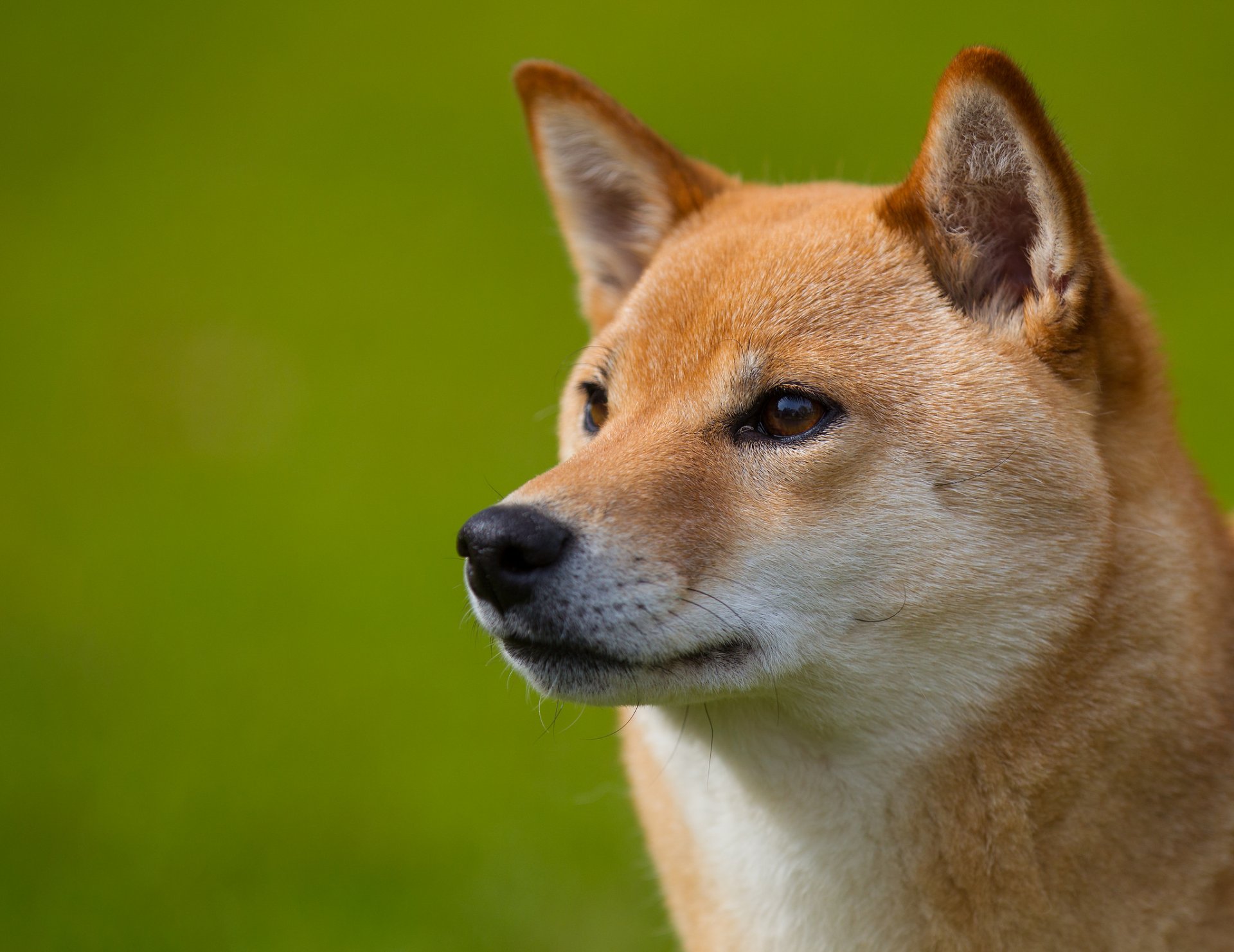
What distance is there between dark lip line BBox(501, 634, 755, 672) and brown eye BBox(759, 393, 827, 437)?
48cm

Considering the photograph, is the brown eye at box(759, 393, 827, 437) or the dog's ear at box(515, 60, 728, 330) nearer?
the brown eye at box(759, 393, 827, 437)

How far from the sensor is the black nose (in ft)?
8.20

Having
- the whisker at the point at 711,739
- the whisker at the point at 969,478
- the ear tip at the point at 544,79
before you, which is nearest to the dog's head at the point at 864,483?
the whisker at the point at 969,478

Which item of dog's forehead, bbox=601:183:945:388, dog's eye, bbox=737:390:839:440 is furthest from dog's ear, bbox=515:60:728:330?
dog's eye, bbox=737:390:839:440

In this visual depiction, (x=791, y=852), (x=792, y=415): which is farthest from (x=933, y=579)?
(x=791, y=852)

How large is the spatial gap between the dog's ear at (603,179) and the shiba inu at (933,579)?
2.33 ft

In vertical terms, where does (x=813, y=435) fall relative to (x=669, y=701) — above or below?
above

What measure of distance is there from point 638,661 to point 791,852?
2.20 feet

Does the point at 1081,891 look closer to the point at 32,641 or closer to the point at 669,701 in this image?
→ the point at 669,701

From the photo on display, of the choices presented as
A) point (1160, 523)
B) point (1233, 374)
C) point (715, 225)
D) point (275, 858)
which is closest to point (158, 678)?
point (275, 858)

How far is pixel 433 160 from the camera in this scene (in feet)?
41.6

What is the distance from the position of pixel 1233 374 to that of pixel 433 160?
764 centimetres

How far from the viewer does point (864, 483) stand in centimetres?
265

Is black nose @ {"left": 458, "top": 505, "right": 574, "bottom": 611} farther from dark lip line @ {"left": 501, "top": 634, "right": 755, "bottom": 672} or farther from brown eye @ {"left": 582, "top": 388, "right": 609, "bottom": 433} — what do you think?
brown eye @ {"left": 582, "top": 388, "right": 609, "bottom": 433}
